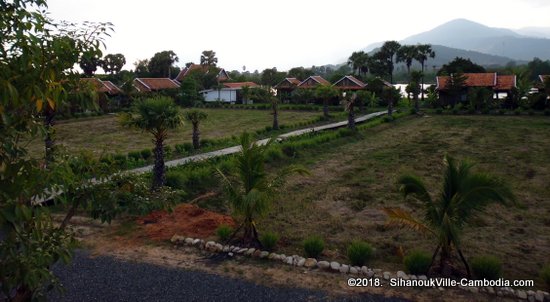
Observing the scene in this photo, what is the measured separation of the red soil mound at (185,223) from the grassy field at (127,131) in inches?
355

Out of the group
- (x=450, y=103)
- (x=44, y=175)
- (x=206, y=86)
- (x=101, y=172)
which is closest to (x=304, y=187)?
(x=101, y=172)

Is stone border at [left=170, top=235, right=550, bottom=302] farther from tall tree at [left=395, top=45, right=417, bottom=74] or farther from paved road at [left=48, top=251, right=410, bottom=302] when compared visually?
tall tree at [left=395, top=45, right=417, bottom=74]

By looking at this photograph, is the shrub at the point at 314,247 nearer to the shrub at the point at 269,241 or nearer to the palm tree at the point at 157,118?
the shrub at the point at 269,241

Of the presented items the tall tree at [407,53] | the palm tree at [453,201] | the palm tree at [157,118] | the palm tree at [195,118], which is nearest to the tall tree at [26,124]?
the palm tree at [453,201]

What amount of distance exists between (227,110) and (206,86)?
1280 centimetres

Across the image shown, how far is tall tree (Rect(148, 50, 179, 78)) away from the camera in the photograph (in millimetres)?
64750

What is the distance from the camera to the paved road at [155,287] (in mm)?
6887

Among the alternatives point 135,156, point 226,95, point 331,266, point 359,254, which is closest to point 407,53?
point 226,95

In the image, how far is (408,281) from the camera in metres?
7.38

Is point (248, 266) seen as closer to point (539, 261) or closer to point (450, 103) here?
point (539, 261)

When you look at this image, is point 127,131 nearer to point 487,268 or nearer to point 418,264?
point 418,264

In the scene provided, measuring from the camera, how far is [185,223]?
10.7m

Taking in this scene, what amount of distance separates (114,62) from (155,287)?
62.0m

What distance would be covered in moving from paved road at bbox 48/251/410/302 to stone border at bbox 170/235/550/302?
2.97 feet
